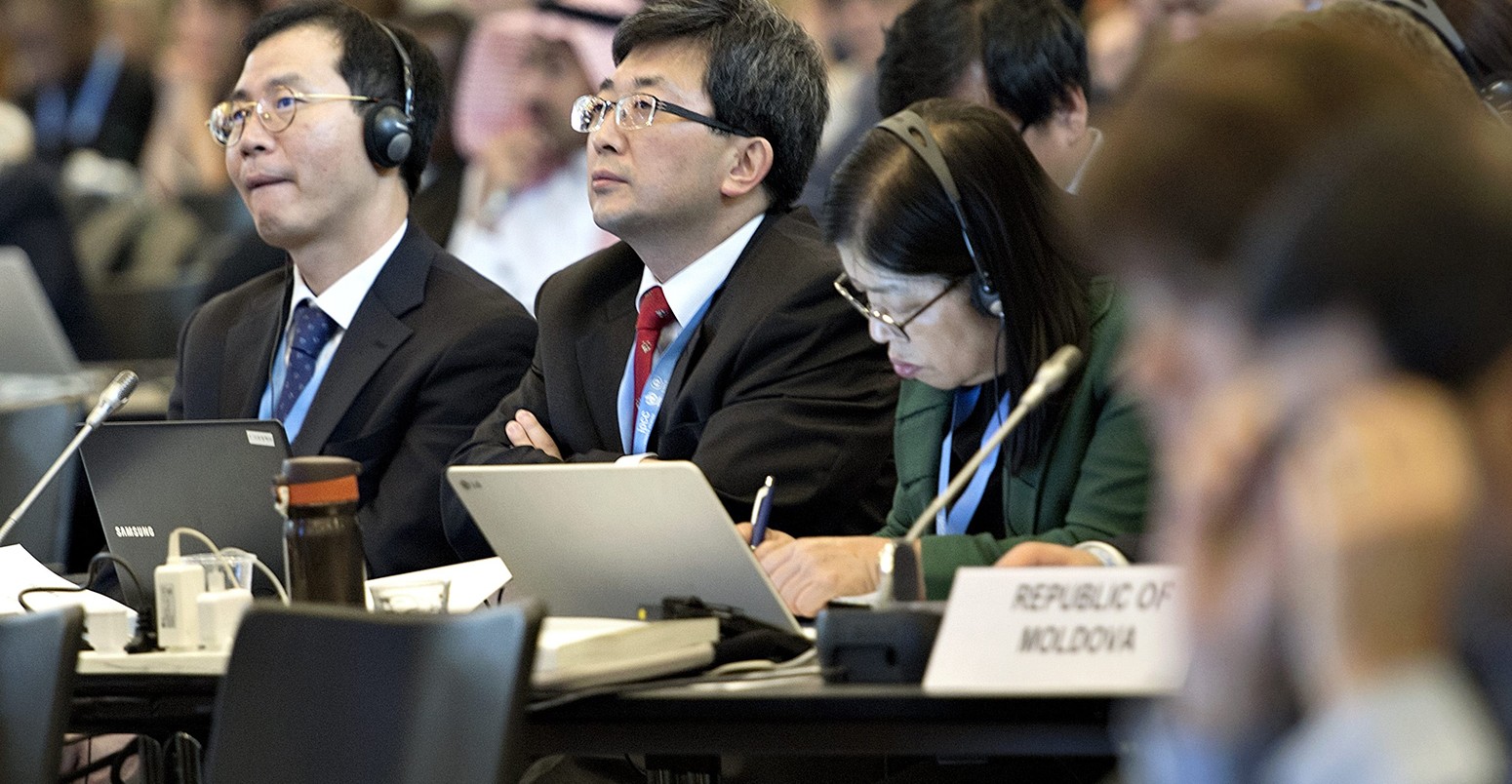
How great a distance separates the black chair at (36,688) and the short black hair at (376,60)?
1576 mm

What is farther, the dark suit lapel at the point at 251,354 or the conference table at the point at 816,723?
the dark suit lapel at the point at 251,354

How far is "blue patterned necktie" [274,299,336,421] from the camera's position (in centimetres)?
296

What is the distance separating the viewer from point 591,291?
2.81 metres

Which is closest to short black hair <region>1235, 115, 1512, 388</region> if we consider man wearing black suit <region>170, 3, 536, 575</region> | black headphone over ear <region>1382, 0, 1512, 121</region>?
black headphone over ear <region>1382, 0, 1512, 121</region>

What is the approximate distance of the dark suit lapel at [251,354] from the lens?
3008 millimetres

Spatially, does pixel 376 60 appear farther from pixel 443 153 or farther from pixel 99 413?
pixel 443 153

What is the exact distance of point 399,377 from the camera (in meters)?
2.88

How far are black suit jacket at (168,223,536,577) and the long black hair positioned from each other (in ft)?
Answer: 2.95

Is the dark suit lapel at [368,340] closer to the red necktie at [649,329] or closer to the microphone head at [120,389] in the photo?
the red necktie at [649,329]

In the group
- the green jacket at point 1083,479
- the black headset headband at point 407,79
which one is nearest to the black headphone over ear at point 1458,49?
the green jacket at point 1083,479

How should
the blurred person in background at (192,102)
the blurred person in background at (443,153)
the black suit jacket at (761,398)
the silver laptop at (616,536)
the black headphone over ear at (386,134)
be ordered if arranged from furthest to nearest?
the blurred person in background at (192,102), the blurred person in background at (443,153), the black headphone over ear at (386,134), the black suit jacket at (761,398), the silver laptop at (616,536)

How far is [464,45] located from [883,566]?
3.49m

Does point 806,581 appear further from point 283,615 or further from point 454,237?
point 454,237

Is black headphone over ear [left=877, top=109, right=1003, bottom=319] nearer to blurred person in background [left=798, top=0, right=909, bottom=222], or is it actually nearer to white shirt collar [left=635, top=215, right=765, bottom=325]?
white shirt collar [left=635, top=215, right=765, bottom=325]
